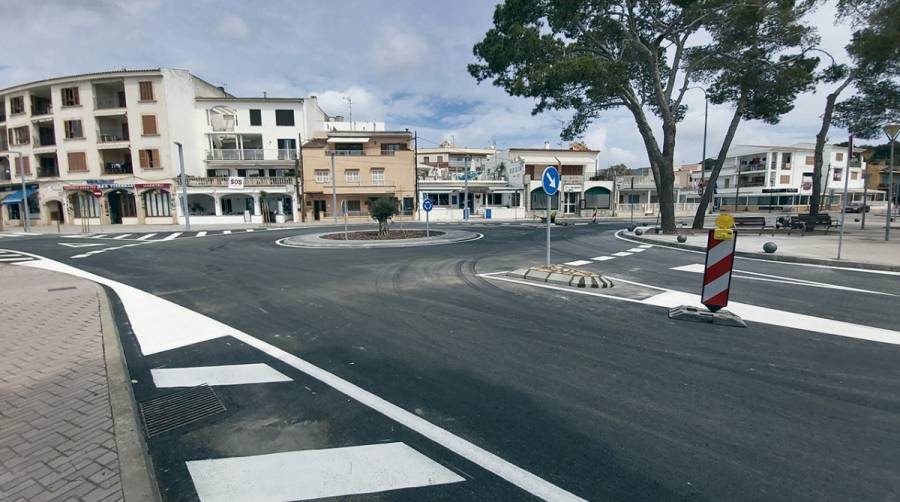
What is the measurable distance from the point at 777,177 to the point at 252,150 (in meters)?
75.1

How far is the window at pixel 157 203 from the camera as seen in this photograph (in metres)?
38.5

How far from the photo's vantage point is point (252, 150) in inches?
1644

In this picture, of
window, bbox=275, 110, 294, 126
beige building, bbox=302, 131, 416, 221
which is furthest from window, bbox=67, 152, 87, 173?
beige building, bbox=302, 131, 416, 221

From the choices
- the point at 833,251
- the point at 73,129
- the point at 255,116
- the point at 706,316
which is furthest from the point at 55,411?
the point at 73,129

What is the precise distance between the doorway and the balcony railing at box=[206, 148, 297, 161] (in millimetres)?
5140

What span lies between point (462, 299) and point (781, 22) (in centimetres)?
2154

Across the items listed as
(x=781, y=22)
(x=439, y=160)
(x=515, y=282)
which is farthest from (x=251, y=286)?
(x=439, y=160)

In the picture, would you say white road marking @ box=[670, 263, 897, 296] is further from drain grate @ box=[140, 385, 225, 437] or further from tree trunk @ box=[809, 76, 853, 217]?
tree trunk @ box=[809, 76, 853, 217]

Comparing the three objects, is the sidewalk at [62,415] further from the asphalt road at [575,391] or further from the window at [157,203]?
the window at [157,203]

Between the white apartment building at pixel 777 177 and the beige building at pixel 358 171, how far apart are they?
136ft

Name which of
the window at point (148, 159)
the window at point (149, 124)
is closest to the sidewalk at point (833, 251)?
the window at point (148, 159)

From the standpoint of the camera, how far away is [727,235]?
5910mm

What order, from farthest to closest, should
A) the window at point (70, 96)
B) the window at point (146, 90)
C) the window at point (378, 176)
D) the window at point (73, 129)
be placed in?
the window at point (378, 176), the window at point (73, 129), the window at point (70, 96), the window at point (146, 90)

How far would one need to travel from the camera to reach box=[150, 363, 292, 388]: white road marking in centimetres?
402
